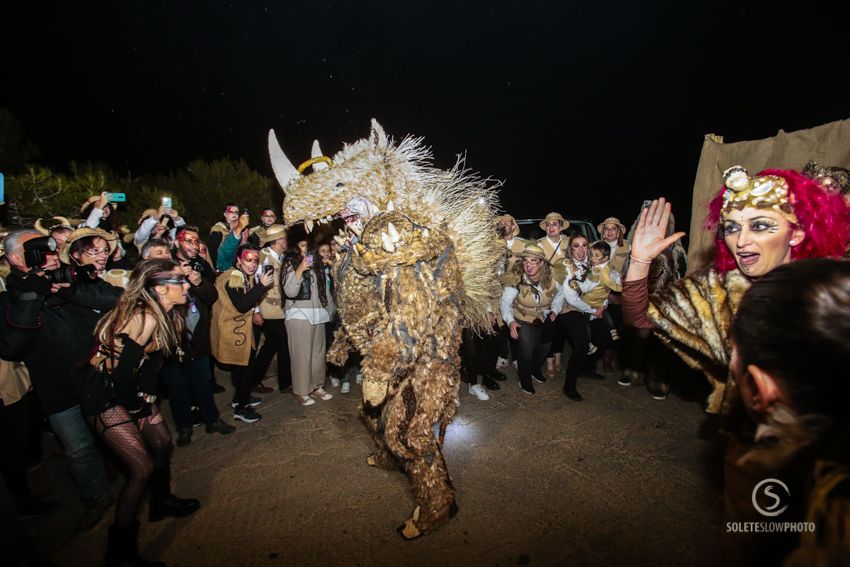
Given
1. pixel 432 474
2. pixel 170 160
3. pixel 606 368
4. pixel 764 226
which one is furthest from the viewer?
pixel 170 160

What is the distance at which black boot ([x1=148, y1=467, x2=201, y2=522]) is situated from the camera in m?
2.94

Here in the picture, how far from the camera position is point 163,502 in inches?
117

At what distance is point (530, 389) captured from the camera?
16.9ft

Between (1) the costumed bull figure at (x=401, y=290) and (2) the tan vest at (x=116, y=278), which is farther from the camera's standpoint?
(2) the tan vest at (x=116, y=278)

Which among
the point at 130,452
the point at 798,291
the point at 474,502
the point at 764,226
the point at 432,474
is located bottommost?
the point at 474,502

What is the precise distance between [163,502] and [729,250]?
421cm

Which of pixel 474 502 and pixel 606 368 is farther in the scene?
pixel 606 368

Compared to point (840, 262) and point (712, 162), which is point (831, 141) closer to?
point (712, 162)

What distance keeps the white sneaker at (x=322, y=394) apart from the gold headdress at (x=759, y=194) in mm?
4457

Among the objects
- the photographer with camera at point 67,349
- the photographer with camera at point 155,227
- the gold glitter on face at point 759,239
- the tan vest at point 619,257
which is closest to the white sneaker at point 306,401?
the photographer with camera at point 67,349

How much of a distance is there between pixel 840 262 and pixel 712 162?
4.62 metres

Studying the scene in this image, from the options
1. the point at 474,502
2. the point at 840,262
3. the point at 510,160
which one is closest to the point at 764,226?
the point at 840,262

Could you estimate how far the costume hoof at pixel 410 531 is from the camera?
2.71 meters

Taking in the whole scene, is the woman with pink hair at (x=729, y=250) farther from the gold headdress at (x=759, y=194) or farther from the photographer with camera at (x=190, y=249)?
the photographer with camera at (x=190, y=249)
